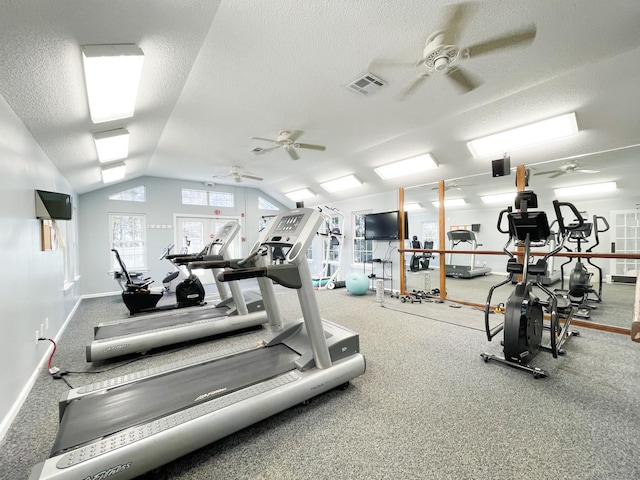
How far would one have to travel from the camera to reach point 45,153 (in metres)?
3.28

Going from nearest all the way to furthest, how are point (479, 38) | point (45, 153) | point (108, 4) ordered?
point (108, 4) → point (479, 38) → point (45, 153)

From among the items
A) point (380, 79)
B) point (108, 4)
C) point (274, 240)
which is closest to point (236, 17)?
point (108, 4)

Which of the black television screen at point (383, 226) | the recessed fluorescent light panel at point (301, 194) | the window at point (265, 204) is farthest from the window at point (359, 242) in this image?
the window at point (265, 204)

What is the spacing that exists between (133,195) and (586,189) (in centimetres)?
953

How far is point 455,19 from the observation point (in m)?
2.06

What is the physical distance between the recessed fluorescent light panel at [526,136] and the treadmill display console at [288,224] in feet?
11.6

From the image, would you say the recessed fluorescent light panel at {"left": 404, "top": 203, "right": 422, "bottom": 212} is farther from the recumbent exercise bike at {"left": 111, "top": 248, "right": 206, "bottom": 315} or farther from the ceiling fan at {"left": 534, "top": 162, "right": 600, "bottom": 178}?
the recumbent exercise bike at {"left": 111, "top": 248, "right": 206, "bottom": 315}

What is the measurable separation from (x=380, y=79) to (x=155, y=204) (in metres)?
6.63

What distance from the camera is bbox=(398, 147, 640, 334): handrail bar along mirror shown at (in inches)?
150

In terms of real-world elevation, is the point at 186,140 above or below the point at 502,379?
above

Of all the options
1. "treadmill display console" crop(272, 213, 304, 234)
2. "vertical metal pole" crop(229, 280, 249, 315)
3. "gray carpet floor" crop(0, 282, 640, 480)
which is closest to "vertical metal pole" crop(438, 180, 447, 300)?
"gray carpet floor" crop(0, 282, 640, 480)

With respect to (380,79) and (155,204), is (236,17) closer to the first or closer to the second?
(380,79)

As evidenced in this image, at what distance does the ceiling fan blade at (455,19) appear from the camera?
1.98m

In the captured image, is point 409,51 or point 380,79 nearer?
point 409,51
